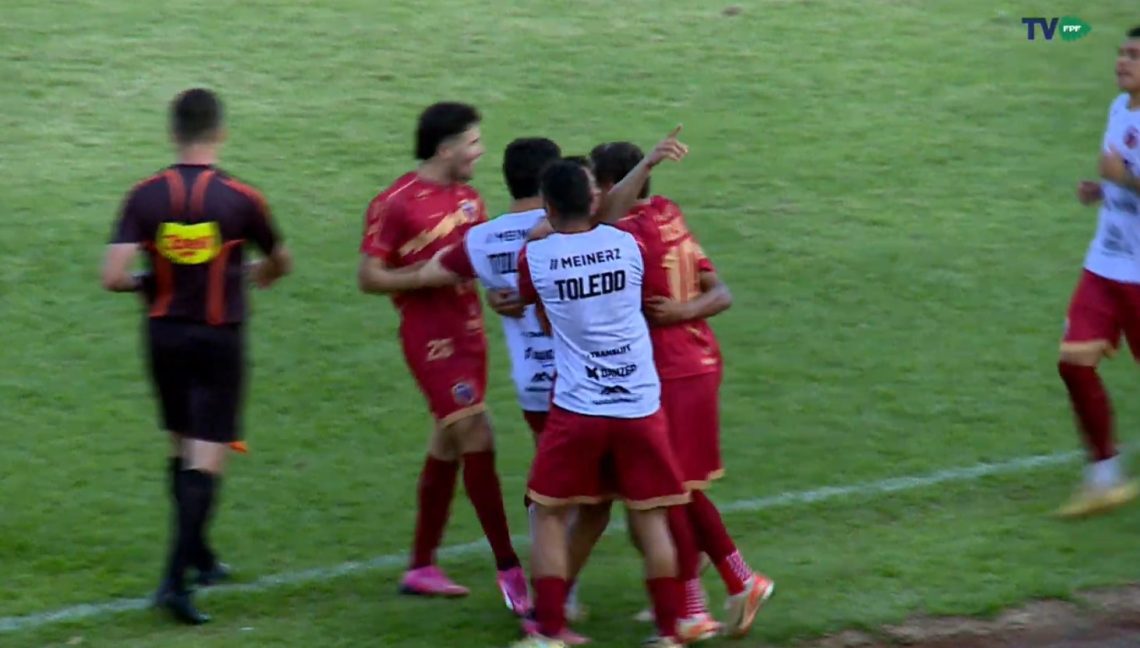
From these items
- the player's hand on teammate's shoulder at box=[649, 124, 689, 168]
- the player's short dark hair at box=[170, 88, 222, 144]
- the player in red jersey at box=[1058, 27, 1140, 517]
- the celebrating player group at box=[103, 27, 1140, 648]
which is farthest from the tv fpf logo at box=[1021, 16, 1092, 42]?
the player's short dark hair at box=[170, 88, 222, 144]

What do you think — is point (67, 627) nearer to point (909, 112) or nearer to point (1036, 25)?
point (909, 112)

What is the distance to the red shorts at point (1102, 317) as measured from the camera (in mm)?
7308

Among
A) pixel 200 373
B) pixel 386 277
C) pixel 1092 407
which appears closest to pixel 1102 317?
pixel 1092 407

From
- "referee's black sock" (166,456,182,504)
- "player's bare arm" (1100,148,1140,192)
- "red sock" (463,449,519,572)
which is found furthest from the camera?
"player's bare arm" (1100,148,1140,192)

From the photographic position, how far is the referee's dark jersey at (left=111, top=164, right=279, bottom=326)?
20.1ft

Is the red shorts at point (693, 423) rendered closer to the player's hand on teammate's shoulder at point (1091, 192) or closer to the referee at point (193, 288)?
the referee at point (193, 288)

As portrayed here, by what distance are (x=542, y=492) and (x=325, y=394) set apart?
383 centimetres

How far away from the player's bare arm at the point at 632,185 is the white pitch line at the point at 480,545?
2.08 m

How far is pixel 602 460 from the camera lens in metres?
5.76

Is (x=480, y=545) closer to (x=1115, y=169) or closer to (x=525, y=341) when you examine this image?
(x=525, y=341)

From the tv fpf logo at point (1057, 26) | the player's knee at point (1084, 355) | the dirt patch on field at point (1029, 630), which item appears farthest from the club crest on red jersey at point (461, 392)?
the tv fpf logo at point (1057, 26)

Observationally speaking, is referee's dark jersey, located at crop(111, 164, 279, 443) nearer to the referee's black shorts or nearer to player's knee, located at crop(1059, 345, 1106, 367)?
the referee's black shorts

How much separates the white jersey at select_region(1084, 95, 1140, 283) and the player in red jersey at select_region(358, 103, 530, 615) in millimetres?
2798

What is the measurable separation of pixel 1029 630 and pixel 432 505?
7.62ft
